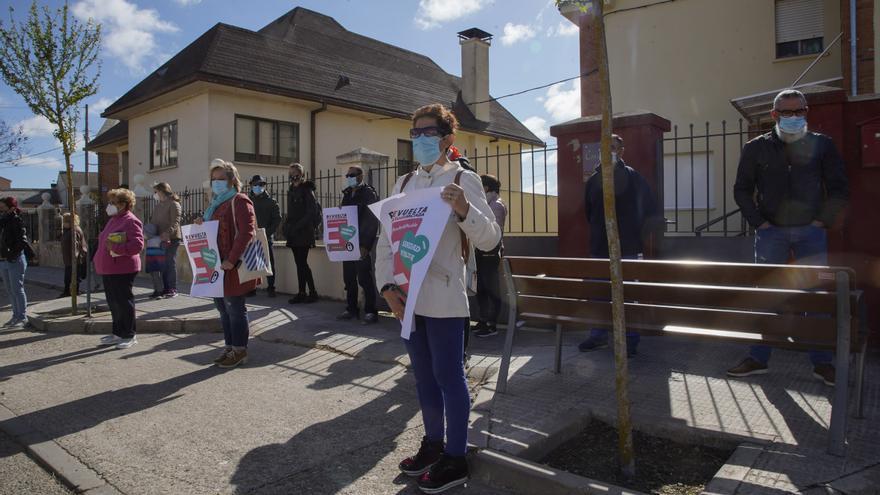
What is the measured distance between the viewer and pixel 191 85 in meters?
16.5

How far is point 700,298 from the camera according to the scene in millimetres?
3574

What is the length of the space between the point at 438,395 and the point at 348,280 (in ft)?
Result: 15.8

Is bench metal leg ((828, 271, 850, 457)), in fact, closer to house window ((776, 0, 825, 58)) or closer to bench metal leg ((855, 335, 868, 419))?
bench metal leg ((855, 335, 868, 419))

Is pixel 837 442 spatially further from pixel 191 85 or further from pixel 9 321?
pixel 191 85

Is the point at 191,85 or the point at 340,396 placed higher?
the point at 191,85

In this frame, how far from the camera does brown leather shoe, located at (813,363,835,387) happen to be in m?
4.21

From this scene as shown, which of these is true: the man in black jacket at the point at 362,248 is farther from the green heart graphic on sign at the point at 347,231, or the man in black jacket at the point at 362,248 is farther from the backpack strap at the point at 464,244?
the backpack strap at the point at 464,244

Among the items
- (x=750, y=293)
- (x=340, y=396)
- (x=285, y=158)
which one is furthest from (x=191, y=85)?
(x=750, y=293)

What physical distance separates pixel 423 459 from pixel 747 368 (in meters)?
2.76

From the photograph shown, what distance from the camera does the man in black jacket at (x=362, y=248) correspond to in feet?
24.7

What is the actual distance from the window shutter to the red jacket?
16022mm

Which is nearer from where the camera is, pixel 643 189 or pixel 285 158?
pixel 643 189

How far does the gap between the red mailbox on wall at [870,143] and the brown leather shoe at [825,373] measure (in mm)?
2061

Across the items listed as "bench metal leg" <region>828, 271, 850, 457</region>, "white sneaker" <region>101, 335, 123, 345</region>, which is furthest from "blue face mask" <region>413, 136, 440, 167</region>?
"white sneaker" <region>101, 335, 123, 345</region>
